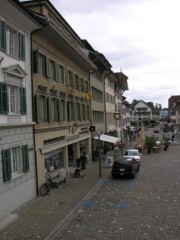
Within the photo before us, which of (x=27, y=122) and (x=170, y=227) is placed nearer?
(x=170, y=227)

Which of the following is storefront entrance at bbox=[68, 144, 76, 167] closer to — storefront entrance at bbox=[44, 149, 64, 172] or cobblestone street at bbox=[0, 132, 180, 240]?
storefront entrance at bbox=[44, 149, 64, 172]

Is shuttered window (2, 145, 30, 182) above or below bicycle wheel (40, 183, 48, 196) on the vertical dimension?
above

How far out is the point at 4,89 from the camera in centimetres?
1501

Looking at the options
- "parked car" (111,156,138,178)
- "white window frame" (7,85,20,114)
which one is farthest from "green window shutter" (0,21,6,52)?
"parked car" (111,156,138,178)

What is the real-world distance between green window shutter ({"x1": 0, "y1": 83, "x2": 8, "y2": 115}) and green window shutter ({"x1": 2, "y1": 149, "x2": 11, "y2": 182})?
164 centimetres

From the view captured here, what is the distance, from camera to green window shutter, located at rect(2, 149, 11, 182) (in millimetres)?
14719

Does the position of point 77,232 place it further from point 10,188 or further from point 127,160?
point 127,160

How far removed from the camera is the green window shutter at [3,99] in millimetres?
14717

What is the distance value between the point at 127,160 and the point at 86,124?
26.2ft

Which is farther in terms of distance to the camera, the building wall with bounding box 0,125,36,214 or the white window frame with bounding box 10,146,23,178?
the white window frame with bounding box 10,146,23,178

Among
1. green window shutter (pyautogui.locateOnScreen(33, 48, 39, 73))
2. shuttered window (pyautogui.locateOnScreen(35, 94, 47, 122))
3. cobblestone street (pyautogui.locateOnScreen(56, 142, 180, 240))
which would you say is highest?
green window shutter (pyautogui.locateOnScreen(33, 48, 39, 73))

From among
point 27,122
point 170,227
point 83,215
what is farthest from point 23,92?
point 170,227

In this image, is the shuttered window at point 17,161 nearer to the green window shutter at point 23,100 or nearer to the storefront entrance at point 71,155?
the green window shutter at point 23,100

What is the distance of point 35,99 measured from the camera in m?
18.8
